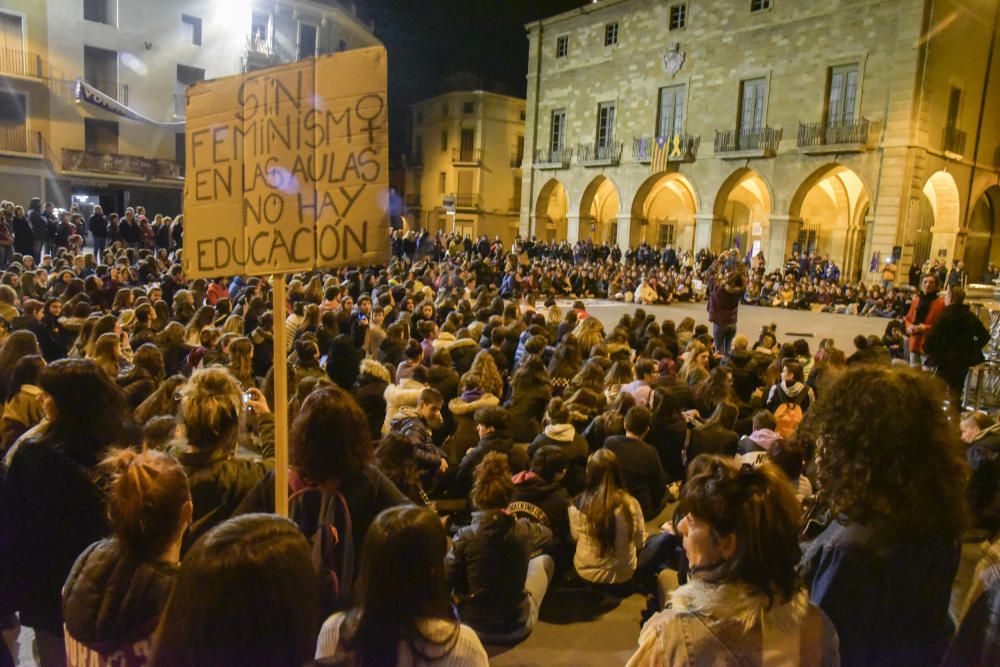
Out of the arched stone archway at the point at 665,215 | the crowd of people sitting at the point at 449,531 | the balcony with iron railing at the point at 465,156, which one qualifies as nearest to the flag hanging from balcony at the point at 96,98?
the balcony with iron railing at the point at 465,156

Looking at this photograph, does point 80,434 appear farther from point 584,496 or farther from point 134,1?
point 134,1

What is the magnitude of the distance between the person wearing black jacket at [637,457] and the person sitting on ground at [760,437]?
0.68 m

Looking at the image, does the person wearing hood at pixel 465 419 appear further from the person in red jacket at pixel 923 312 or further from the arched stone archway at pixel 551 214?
the arched stone archway at pixel 551 214

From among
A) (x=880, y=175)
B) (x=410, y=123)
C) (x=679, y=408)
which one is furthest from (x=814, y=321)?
(x=410, y=123)

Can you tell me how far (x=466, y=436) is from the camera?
558cm

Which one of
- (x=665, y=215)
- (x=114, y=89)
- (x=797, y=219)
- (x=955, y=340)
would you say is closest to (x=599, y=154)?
(x=665, y=215)

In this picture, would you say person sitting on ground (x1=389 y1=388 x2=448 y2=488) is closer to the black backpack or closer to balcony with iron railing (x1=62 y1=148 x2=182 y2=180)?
the black backpack

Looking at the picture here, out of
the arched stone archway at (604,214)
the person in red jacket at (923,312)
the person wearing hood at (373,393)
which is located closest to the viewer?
the person wearing hood at (373,393)

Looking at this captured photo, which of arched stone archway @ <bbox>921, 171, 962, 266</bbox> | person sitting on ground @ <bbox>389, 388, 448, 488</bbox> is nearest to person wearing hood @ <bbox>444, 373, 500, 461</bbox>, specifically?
person sitting on ground @ <bbox>389, 388, 448, 488</bbox>

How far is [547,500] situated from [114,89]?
31.1 meters

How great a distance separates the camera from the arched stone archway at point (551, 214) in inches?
1443

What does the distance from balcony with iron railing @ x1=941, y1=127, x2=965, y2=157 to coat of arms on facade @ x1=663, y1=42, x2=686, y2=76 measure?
425 inches

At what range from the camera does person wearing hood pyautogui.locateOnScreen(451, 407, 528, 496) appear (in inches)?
180

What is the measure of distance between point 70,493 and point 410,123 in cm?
4918
